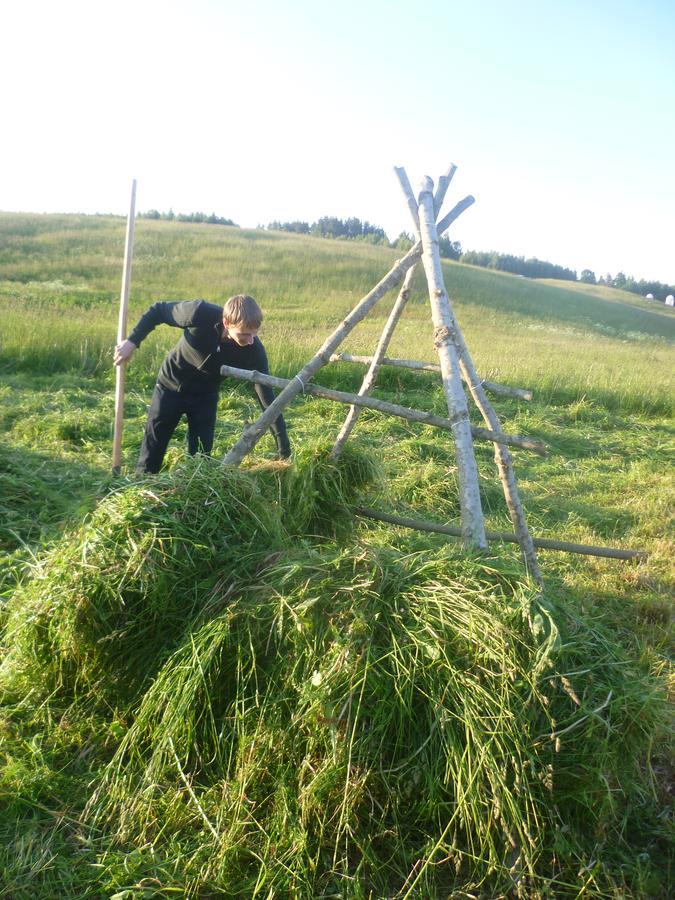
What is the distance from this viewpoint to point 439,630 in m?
2.23

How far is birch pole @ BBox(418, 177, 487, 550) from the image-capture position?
2.97 meters

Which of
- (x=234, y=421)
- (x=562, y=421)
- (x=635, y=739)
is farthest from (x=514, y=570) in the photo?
(x=562, y=421)

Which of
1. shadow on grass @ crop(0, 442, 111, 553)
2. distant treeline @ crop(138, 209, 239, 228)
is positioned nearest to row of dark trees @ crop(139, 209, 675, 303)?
distant treeline @ crop(138, 209, 239, 228)

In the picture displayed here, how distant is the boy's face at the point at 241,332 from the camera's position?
12.3ft

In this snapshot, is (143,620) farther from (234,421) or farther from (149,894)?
(234,421)

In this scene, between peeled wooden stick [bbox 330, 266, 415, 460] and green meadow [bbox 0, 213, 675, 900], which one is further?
peeled wooden stick [bbox 330, 266, 415, 460]

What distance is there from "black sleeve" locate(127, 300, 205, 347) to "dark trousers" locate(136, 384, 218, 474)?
0.40m

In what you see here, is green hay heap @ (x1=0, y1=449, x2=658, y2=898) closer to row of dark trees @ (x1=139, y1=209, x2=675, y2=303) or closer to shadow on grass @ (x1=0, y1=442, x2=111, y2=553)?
shadow on grass @ (x1=0, y1=442, x2=111, y2=553)

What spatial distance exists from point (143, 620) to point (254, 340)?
2275mm

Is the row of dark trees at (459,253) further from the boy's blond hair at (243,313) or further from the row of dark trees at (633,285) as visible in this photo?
the boy's blond hair at (243,313)

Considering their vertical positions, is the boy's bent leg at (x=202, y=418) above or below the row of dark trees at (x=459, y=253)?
below

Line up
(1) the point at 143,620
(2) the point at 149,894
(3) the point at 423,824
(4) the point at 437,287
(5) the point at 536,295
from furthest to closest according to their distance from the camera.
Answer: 1. (5) the point at 536,295
2. (4) the point at 437,287
3. (1) the point at 143,620
4. (3) the point at 423,824
5. (2) the point at 149,894

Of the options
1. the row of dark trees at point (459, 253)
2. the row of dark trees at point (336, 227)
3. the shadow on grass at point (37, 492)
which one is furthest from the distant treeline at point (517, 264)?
the shadow on grass at point (37, 492)

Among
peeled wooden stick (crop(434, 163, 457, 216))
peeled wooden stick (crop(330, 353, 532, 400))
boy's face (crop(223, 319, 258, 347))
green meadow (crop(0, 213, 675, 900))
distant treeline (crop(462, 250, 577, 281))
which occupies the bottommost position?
green meadow (crop(0, 213, 675, 900))
